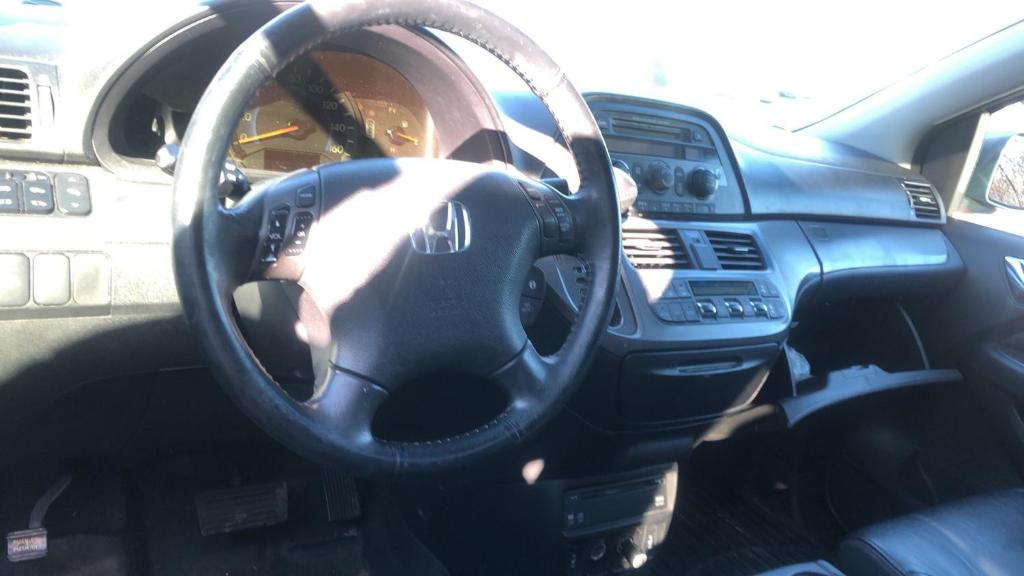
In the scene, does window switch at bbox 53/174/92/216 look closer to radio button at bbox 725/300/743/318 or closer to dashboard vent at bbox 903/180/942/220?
radio button at bbox 725/300/743/318

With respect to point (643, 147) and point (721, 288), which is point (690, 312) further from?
point (643, 147)

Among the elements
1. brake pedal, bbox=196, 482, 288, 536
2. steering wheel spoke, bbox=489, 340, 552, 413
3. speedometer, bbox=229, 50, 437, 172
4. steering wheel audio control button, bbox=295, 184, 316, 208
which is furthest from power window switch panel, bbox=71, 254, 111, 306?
brake pedal, bbox=196, 482, 288, 536

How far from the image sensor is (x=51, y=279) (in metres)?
1.62

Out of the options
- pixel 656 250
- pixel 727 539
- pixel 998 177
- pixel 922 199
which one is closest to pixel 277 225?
pixel 656 250

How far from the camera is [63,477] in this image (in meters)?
2.25

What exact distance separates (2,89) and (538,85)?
0.96 metres

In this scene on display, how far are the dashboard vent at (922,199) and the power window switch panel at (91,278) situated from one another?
8.18ft

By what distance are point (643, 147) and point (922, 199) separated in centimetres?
124

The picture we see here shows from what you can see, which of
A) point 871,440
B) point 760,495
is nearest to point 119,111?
point 760,495

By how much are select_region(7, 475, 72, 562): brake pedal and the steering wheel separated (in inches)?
44.3

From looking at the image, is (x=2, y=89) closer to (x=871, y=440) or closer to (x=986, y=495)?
(x=986, y=495)

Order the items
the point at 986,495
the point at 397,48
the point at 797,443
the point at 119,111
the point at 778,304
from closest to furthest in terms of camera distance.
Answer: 1. the point at 119,111
2. the point at 397,48
3. the point at 986,495
4. the point at 778,304
5. the point at 797,443

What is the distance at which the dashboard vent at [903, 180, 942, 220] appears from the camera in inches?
119

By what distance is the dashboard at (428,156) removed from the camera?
5.36 ft
